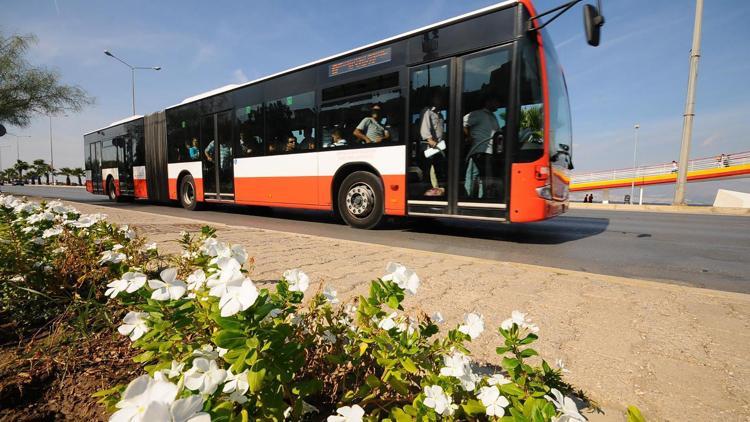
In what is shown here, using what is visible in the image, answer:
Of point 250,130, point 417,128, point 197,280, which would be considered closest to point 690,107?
point 417,128

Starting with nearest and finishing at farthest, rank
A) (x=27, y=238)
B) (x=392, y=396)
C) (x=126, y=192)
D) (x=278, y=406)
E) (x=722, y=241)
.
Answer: (x=278, y=406)
(x=392, y=396)
(x=27, y=238)
(x=722, y=241)
(x=126, y=192)

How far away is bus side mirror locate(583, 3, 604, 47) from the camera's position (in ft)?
14.6

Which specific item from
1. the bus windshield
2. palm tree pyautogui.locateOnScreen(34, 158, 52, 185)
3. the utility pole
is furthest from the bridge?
palm tree pyautogui.locateOnScreen(34, 158, 52, 185)

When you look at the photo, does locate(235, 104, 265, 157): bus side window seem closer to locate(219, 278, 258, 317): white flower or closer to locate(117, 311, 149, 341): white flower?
locate(117, 311, 149, 341): white flower

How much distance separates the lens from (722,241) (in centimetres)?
595

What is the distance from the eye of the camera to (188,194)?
35.4 ft

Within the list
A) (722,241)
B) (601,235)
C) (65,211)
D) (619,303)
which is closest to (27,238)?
(65,211)

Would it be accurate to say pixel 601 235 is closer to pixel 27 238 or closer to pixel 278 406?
pixel 278 406

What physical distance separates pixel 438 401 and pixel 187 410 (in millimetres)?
581

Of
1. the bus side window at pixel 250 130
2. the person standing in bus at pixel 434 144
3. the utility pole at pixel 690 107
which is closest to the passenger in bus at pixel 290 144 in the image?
the bus side window at pixel 250 130

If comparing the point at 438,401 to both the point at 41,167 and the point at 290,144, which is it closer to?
the point at 290,144

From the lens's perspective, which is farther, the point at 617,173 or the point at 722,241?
the point at 617,173

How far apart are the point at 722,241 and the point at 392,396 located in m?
7.82

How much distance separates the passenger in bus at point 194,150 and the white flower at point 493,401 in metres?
10.9
